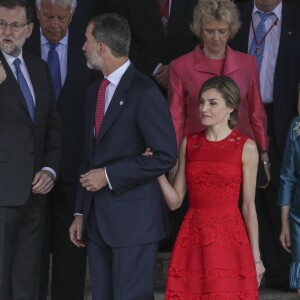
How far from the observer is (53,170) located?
5848 mm

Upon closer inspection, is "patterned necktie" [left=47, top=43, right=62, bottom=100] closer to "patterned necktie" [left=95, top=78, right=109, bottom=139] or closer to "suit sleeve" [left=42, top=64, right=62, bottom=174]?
"suit sleeve" [left=42, top=64, right=62, bottom=174]

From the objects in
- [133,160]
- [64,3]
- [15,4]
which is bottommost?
[133,160]

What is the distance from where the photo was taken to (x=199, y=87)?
20.4 feet

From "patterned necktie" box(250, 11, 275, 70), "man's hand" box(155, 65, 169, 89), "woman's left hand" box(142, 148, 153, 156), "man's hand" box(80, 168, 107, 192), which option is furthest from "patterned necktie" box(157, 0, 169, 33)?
"man's hand" box(80, 168, 107, 192)

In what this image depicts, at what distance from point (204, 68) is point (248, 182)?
104 centimetres

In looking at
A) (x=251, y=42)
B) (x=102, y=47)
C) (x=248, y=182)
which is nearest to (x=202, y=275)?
(x=248, y=182)

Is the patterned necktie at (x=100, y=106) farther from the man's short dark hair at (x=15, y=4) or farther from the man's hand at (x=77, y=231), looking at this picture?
the man's short dark hair at (x=15, y=4)

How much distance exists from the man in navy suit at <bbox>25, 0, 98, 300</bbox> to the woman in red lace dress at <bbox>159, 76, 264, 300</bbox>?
1.09 meters

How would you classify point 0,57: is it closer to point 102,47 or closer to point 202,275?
point 102,47

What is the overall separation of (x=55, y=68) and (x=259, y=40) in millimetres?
1291

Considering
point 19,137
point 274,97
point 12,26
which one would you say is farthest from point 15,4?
point 274,97

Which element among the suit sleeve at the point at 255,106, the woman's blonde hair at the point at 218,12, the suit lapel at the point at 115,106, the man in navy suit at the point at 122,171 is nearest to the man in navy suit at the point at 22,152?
the man in navy suit at the point at 122,171

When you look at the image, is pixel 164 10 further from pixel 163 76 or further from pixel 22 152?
pixel 22 152

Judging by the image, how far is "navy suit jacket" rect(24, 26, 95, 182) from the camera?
21.3 feet
